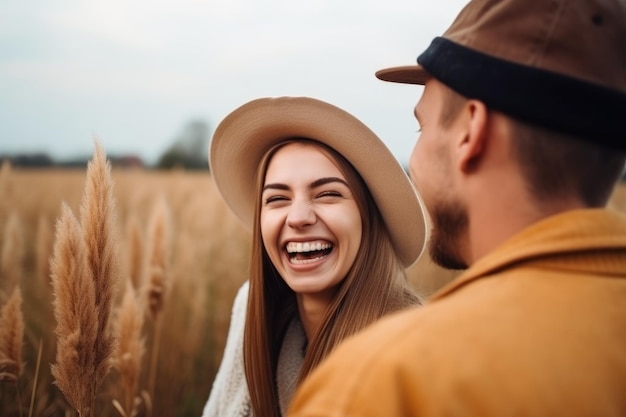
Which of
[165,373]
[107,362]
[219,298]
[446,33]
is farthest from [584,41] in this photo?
[219,298]

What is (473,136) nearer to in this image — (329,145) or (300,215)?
(300,215)

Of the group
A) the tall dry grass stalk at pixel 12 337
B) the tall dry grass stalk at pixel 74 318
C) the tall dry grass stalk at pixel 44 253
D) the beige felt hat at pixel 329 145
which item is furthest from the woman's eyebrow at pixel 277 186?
the tall dry grass stalk at pixel 44 253

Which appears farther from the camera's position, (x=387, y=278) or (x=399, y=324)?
(x=387, y=278)

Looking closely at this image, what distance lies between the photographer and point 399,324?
104 cm

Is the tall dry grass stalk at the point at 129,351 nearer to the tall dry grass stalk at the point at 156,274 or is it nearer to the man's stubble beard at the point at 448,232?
the tall dry grass stalk at the point at 156,274

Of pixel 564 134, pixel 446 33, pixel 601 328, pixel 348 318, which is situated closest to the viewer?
pixel 601 328

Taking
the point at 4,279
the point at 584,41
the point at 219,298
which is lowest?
the point at 219,298

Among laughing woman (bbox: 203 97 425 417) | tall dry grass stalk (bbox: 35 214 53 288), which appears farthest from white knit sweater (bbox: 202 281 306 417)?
tall dry grass stalk (bbox: 35 214 53 288)

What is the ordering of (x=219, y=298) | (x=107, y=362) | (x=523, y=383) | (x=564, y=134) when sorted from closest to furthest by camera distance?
(x=523, y=383), (x=564, y=134), (x=107, y=362), (x=219, y=298)

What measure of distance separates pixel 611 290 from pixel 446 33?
2.25ft

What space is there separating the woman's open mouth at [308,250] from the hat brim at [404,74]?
779 millimetres

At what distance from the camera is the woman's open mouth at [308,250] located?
2504 millimetres

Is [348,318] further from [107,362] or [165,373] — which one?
[165,373]

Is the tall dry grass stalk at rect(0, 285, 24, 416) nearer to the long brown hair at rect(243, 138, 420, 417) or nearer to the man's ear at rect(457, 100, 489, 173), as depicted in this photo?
the long brown hair at rect(243, 138, 420, 417)
